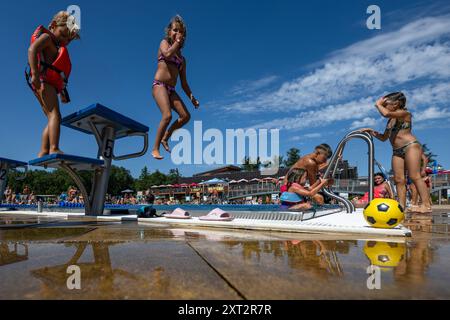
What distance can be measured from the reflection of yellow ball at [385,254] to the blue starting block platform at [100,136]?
7187 mm

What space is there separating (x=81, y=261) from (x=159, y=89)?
16.6ft

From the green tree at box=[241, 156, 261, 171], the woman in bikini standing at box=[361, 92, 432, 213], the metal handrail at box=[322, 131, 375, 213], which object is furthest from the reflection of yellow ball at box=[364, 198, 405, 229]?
the green tree at box=[241, 156, 261, 171]

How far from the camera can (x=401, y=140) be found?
7.00 meters

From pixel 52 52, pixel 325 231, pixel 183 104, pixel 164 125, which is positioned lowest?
pixel 325 231

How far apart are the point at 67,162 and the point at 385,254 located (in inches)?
284

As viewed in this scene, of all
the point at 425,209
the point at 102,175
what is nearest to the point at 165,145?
the point at 102,175

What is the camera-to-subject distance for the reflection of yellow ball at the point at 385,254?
77.6 inches

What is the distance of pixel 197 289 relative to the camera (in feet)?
4.46

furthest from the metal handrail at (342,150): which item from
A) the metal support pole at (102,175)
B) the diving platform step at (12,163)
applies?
the diving platform step at (12,163)

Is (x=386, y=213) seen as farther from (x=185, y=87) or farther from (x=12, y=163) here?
(x=12, y=163)

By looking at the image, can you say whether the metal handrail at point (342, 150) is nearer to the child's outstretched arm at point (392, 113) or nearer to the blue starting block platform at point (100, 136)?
the child's outstretched arm at point (392, 113)
